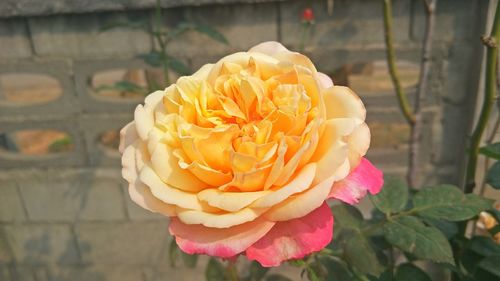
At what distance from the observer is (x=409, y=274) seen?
700 millimetres

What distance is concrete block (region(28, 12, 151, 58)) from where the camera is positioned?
1.40 meters

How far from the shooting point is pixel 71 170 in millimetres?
1624

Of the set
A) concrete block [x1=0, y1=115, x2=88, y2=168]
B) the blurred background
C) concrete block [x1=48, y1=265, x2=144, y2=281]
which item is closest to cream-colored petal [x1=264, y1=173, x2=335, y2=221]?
the blurred background

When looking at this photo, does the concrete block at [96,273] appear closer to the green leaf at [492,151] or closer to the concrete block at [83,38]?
the concrete block at [83,38]

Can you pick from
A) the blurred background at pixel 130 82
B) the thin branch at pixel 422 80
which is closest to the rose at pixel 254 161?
the thin branch at pixel 422 80

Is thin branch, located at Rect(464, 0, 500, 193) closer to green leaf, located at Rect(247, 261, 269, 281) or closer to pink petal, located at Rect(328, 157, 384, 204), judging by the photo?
pink petal, located at Rect(328, 157, 384, 204)

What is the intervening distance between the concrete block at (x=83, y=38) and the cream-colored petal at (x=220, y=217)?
1.08m

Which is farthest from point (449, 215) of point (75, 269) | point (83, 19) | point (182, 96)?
point (75, 269)

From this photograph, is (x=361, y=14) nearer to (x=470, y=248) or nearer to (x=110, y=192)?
(x=470, y=248)

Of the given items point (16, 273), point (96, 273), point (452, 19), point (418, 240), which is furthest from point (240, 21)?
point (16, 273)

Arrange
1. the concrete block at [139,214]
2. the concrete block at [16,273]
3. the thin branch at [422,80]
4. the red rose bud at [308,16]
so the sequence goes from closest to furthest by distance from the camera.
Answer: the thin branch at [422,80]
the red rose bud at [308,16]
the concrete block at [139,214]
the concrete block at [16,273]

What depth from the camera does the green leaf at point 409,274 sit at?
695mm

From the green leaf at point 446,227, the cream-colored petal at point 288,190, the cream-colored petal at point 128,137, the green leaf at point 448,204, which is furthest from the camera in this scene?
the green leaf at point 446,227

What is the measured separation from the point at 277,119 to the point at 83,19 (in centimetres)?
114
